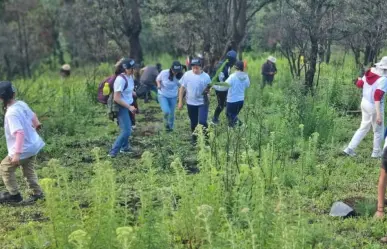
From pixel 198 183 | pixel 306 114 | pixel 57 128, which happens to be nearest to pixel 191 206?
pixel 198 183

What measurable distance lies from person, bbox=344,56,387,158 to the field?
282mm

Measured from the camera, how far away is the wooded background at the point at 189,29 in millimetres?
13891

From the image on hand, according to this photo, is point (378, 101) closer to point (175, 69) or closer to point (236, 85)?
point (236, 85)

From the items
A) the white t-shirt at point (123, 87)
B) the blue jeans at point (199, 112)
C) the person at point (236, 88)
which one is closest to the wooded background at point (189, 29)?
the person at point (236, 88)

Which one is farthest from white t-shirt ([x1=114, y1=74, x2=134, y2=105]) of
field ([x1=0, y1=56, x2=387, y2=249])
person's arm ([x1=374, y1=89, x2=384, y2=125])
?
person's arm ([x1=374, y1=89, x2=384, y2=125])

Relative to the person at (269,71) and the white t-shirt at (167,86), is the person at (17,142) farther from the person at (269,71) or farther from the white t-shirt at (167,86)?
the person at (269,71)

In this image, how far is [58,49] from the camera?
36.0 metres

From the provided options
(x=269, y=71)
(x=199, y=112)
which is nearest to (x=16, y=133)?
(x=199, y=112)

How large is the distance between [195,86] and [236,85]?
0.83 m

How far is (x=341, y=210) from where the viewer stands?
20.3ft

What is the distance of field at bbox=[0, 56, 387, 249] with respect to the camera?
14.3 ft

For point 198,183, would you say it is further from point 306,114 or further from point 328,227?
point 306,114

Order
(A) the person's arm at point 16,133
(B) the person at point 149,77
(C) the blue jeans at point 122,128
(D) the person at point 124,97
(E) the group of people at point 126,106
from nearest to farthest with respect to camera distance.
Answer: (A) the person's arm at point 16,133 < (E) the group of people at point 126,106 < (D) the person at point 124,97 < (C) the blue jeans at point 122,128 < (B) the person at point 149,77

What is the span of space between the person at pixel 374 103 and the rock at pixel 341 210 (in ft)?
7.99
